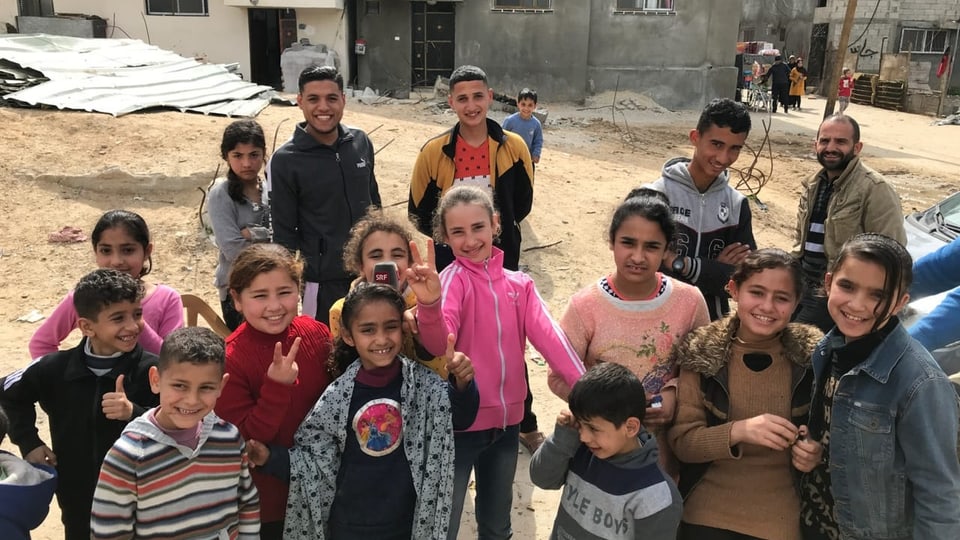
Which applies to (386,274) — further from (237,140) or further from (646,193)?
(237,140)

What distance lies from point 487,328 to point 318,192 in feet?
4.35

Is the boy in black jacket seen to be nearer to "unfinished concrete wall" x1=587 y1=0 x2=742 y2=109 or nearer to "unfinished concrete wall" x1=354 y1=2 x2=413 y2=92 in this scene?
"unfinished concrete wall" x1=354 y1=2 x2=413 y2=92

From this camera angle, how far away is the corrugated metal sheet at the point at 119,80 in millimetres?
9516

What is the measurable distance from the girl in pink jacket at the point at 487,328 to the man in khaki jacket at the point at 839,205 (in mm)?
1648

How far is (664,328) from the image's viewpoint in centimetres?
233

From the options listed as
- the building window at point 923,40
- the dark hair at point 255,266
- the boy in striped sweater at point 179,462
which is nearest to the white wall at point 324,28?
the dark hair at point 255,266

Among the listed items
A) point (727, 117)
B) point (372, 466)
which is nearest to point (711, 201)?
point (727, 117)

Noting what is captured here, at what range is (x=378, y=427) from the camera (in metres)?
2.19

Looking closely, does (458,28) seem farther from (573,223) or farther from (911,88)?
(911,88)

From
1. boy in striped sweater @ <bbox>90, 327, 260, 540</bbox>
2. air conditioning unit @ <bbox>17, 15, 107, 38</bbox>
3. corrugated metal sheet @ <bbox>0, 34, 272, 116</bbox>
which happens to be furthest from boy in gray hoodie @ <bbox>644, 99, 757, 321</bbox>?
air conditioning unit @ <bbox>17, 15, 107, 38</bbox>

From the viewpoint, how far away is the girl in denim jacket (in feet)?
5.80

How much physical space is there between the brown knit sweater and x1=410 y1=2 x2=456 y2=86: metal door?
16.7 m

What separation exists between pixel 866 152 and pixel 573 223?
10.4 meters

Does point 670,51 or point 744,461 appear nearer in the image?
point 744,461
